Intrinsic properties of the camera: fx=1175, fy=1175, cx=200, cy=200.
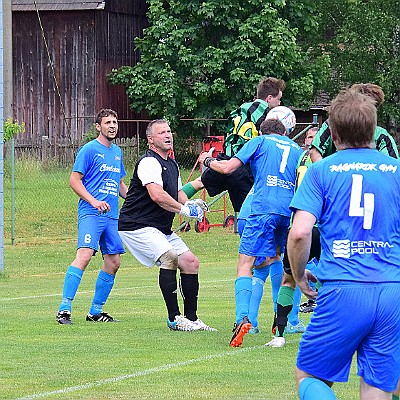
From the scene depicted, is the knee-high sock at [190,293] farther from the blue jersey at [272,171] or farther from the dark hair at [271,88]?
the dark hair at [271,88]

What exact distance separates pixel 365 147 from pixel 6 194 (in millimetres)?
27648

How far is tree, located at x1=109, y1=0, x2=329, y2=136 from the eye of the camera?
42312 millimetres

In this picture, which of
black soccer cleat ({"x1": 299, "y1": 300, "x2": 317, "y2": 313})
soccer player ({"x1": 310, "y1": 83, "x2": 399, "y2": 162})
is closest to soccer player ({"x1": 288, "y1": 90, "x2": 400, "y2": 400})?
soccer player ({"x1": 310, "y1": 83, "x2": 399, "y2": 162})

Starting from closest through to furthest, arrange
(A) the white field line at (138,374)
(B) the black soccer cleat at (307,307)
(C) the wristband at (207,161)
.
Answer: (A) the white field line at (138,374) → (C) the wristband at (207,161) → (B) the black soccer cleat at (307,307)

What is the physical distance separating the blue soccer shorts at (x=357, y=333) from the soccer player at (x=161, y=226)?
5448mm

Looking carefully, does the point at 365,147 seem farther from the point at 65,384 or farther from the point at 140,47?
the point at 140,47

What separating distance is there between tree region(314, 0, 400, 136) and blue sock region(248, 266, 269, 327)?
3655 cm

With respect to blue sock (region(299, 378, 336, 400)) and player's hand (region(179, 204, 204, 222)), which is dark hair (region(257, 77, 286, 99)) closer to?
player's hand (region(179, 204, 204, 222))

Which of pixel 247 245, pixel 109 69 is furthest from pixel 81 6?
pixel 247 245

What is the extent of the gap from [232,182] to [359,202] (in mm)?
5317

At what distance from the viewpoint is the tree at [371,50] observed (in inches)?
1852

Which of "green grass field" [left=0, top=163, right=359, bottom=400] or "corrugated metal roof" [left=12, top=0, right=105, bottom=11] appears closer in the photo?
"green grass field" [left=0, top=163, right=359, bottom=400]

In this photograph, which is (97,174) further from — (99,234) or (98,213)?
(99,234)

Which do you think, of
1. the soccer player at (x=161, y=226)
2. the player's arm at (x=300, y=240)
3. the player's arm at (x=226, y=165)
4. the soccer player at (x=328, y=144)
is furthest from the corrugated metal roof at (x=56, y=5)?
the player's arm at (x=300, y=240)
